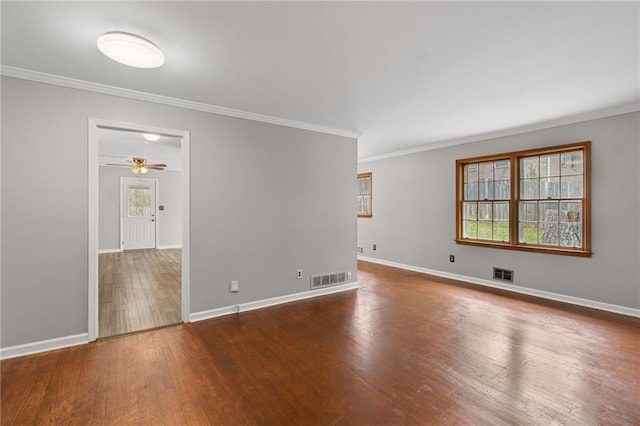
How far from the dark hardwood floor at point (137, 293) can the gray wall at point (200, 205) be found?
1.54ft

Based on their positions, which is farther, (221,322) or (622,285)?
(622,285)

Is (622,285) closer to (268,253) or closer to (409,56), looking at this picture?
(409,56)

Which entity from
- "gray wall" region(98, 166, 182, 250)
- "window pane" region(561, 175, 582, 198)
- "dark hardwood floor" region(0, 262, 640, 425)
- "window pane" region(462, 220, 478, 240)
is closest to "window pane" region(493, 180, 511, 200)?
"window pane" region(462, 220, 478, 240)

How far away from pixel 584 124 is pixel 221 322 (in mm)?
5345

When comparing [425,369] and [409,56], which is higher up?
[409,56]

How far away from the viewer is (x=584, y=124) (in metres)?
3.97

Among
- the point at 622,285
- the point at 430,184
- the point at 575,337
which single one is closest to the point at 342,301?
the point at 575,337

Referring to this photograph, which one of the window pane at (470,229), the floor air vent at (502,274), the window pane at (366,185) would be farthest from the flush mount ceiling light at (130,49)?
the window pane at (366,185)

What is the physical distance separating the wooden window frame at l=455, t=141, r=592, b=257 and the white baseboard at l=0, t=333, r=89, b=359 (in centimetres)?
549

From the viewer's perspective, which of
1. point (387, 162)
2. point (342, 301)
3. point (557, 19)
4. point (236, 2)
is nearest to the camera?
point (236, 2)

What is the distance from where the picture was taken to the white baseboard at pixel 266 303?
3545 millimetres

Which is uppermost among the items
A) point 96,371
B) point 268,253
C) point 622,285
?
point 268,253

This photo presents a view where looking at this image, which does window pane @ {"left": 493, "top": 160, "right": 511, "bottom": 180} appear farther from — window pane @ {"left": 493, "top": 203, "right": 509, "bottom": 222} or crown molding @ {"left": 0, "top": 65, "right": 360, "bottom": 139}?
crown molding @ {"left": 0, "top": 65, "right": 360, "bottom": 139}

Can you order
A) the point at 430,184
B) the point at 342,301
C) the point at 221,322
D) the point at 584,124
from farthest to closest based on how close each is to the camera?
the point at 430,184, the point at 342,301, the point at 584,124, the point at 221,322
